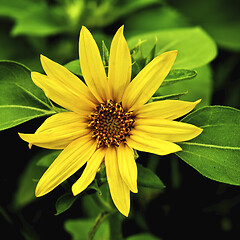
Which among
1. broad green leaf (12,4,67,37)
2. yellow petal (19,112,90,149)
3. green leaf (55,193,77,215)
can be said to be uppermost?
broad green leaf (12,4,67,37)

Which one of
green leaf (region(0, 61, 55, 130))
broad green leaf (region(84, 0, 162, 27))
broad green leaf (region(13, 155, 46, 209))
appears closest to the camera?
green leaf (region(0, 61, 55, 130))

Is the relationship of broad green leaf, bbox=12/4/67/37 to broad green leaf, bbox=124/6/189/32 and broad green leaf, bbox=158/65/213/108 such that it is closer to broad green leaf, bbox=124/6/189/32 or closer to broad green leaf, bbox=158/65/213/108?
broad green leaf, bbox=124/6/189/32

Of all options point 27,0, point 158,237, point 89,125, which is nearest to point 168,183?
point 158,237

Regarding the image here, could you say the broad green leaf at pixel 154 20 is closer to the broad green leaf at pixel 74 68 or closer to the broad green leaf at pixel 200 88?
the broad green leaf at pixel 200 88

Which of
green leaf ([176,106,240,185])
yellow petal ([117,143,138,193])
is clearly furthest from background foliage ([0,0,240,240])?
yellow petal ([117,143,138,193])

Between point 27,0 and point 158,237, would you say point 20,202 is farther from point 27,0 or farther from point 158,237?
point 27,0

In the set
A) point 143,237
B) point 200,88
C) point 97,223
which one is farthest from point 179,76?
point 143,237
